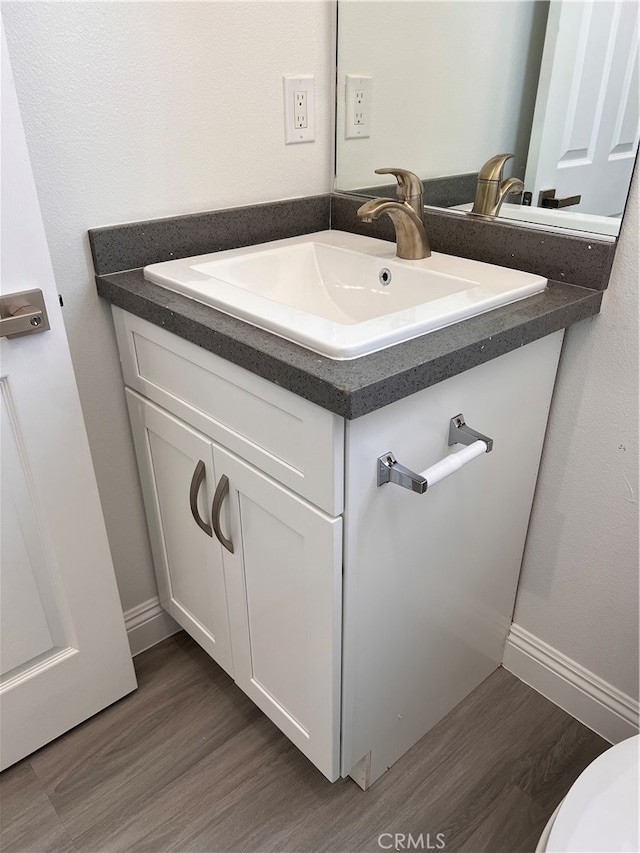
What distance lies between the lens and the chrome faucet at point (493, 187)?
3.81 ft

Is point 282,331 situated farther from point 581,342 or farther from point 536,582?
point 536,582

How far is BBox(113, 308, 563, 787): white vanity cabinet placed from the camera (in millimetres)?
901

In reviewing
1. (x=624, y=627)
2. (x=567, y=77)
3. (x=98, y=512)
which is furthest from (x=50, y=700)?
(x=567, y=77)

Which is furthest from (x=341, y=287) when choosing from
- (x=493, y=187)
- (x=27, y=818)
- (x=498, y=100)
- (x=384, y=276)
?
(x=27, y=818)

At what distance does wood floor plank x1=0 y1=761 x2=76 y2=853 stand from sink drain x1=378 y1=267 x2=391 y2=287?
3.83 feet

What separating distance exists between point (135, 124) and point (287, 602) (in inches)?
33.8

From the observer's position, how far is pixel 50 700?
130 centimetres

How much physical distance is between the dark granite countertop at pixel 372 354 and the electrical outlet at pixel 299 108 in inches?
18.7

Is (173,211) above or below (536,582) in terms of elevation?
above

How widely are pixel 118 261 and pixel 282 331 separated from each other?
1.54 feet

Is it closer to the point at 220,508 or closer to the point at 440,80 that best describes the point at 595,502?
the point at 220,508

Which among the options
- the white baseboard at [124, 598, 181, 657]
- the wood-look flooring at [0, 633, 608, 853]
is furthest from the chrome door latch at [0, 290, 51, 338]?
the wood-look flooring at [0, 633, 608, 853]

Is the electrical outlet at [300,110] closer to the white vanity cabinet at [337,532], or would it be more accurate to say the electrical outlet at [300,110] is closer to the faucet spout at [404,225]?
the faucet spout at [404,225]

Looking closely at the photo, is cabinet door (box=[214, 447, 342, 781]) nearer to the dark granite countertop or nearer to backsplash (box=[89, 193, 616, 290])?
the dark granite countertop
